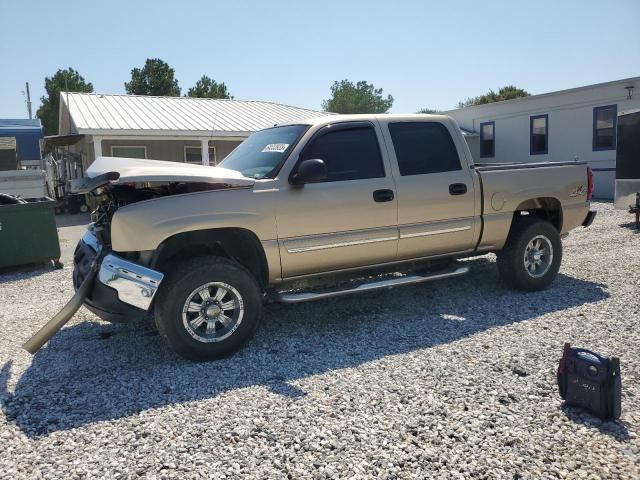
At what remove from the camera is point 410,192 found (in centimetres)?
509

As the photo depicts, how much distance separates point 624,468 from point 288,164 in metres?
3.29

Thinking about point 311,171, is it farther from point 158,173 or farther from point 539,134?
point 539,134

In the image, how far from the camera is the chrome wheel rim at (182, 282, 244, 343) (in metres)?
4.18

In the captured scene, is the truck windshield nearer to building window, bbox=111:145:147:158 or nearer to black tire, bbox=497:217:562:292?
black tire, bbox=497:217:562:292

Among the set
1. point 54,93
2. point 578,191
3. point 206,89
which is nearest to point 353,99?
point 206,89

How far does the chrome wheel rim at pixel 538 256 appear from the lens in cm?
601

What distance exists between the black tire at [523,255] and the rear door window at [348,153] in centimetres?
196

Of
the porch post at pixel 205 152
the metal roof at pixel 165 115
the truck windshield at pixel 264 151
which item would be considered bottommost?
the truck windshield at pixel 264 151

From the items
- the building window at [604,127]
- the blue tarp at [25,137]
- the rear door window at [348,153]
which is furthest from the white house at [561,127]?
the blue tarp at [25,137]

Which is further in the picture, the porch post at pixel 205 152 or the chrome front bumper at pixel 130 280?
the porch post at pixel 205 152

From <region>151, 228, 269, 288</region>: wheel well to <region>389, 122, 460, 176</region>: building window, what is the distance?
1678 mm

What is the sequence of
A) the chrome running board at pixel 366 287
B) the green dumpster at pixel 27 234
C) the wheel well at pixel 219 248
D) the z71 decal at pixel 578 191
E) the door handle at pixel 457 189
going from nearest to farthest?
the wheel well at pixel 219 248 < the chrome running board at pixel 366 287 < the door handle at pixel 457 189 < the z71 decal at pixel 578 191 < the green dumpster at pixel 27 234

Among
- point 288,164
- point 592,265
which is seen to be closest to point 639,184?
point 592,265

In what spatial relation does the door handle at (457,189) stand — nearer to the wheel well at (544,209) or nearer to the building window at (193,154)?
the wheel well at (544,209)
